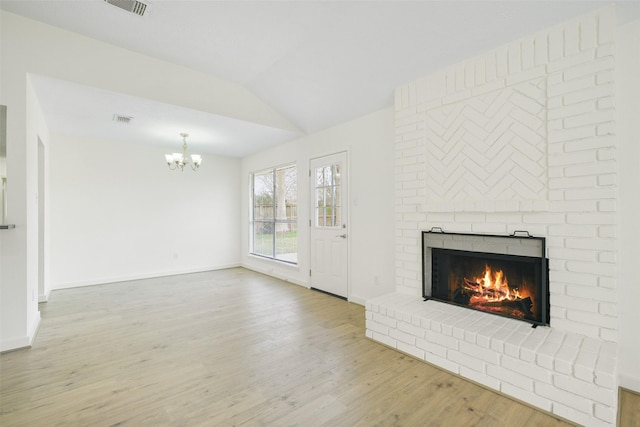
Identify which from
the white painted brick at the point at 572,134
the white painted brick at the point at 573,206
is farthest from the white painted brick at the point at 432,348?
the white painted brick at the point at 572,134

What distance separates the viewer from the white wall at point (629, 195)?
2102mm

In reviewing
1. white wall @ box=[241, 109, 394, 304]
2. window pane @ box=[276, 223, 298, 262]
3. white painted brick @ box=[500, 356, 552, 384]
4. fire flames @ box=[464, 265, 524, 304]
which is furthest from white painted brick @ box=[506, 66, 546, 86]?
window pane @ box=[276, 223, 298, 262]

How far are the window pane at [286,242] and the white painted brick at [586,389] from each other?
438 cm

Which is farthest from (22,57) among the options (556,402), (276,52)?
(556,402)

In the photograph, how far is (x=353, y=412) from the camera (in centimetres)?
187

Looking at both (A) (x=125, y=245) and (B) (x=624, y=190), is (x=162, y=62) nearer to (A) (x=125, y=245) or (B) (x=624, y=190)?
(A) (x=125, y=245)

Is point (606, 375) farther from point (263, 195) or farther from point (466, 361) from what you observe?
point (263, 195)

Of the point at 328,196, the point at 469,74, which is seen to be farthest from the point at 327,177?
the point at 469,74

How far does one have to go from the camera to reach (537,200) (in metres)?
2.38

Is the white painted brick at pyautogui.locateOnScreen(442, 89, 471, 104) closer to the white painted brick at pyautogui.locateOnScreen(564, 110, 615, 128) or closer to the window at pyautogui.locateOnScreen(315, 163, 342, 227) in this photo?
the white painted brick at pyautogui.locateOnScreen(564, 110, 615, 128)

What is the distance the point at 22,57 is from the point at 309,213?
373 cm

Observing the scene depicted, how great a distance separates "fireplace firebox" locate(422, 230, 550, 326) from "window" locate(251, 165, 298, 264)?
9.51 ft

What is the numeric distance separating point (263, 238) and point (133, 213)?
2.53m

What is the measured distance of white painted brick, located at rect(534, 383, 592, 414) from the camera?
1739 millimetres
